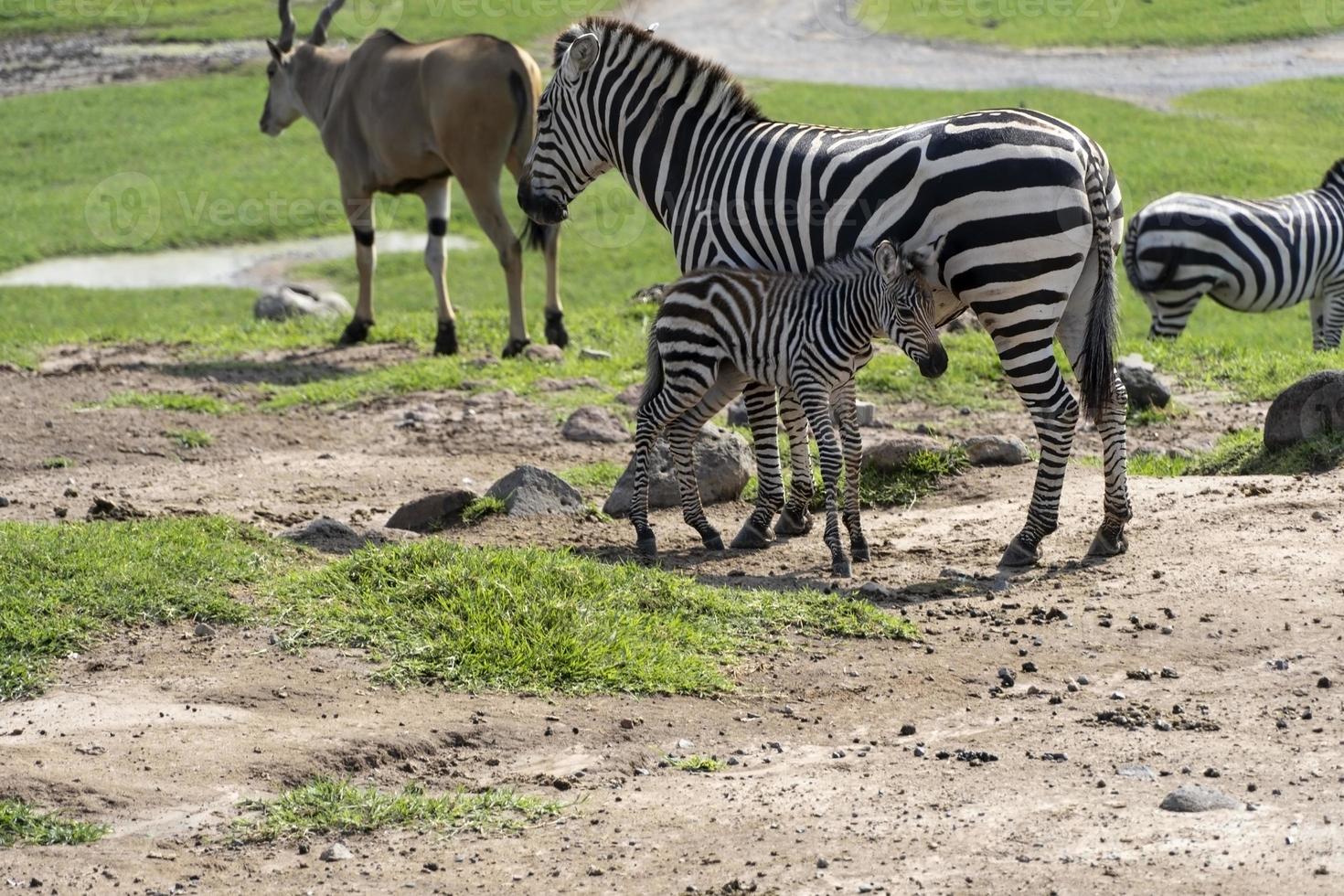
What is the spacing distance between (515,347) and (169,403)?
3231mm

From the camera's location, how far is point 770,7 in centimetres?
A: 4131

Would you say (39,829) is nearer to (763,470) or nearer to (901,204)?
(763,470)

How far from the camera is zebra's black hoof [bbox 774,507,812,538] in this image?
30.7ft

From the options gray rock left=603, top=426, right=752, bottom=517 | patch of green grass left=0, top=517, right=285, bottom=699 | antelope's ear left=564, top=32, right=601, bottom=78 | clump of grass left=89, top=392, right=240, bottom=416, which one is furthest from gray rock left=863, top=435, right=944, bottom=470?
clump of grass left=89, top=392, right=240, bottom=416

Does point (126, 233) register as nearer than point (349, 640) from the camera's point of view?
No

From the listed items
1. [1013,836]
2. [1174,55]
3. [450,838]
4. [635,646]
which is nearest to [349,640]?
[635,646]

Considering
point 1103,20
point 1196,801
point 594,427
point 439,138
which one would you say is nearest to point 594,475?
point 594,427

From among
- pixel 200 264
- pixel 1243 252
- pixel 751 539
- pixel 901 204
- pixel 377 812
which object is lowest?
pixel 200 264

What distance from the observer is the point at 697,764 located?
6012 mm

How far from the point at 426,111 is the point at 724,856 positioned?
35.9ft

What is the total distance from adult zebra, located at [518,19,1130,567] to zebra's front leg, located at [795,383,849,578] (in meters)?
0.39

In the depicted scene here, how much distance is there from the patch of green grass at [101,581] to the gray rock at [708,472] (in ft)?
8.00

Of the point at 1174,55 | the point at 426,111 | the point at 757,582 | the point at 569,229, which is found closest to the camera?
the point at 757,582

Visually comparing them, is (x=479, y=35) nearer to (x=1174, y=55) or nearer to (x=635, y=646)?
(x=635, y=646)
